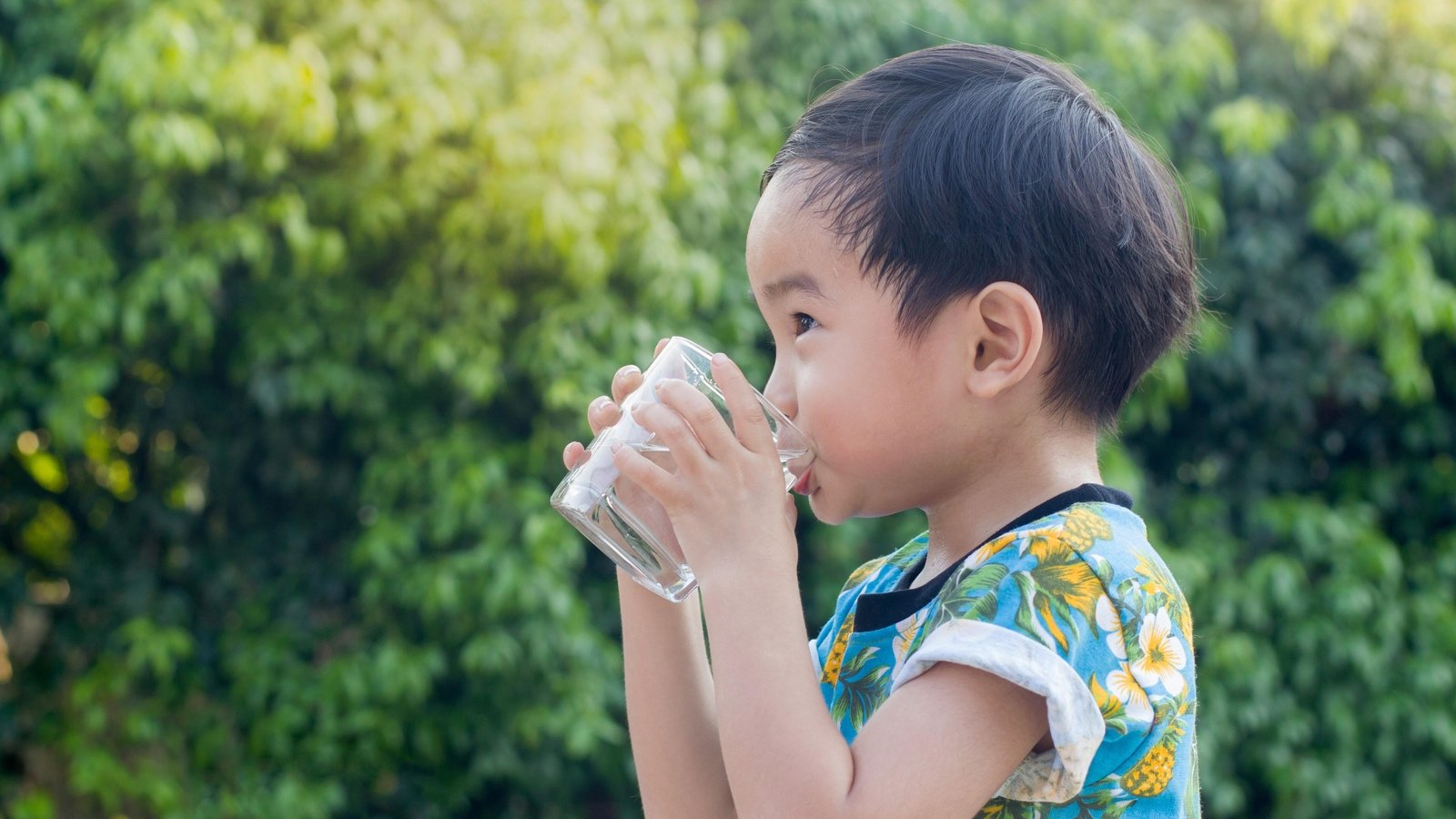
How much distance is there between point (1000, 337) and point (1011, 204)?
0.10m

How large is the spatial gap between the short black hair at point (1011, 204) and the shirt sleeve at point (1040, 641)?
0.55ft

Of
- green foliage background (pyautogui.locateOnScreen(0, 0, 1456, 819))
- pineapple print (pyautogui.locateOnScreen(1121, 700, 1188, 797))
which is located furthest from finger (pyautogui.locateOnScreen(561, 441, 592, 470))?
green foliage background (pyautogui.locateOnScreen(0, 0, 1456, 819))

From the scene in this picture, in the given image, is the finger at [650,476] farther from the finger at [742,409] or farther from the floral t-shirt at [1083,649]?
the floral t-shirt at [1083,649]

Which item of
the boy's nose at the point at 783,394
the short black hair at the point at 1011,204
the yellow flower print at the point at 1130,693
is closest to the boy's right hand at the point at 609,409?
the boy's nose at the point at 783,394

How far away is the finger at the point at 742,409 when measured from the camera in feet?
3.29

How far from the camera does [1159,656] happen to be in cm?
96

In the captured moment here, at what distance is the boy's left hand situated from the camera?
979 mm

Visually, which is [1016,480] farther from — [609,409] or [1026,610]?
[609,409]

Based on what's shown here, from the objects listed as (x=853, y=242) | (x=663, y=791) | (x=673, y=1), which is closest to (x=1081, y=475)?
(x=853, y=242)

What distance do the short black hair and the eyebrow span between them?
1.6 inches

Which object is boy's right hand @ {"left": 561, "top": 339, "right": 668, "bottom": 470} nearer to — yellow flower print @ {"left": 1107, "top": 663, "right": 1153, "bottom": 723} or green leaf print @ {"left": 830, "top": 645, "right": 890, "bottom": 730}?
green leaf print @ {"left": 830, "top": 645, "right": 890, "bottom": 730}

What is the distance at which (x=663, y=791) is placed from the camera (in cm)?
120

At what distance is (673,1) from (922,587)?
2.54m

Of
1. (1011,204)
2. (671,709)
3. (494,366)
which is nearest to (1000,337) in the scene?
(1011,204)
